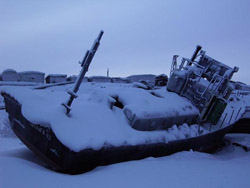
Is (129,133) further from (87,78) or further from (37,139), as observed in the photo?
(87,78)

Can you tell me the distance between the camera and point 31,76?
2080 cm

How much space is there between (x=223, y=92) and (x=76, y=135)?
6.10 metres

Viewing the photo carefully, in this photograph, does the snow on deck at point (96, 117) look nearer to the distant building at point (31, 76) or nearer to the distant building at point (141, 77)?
the distant building at point (31, 76)

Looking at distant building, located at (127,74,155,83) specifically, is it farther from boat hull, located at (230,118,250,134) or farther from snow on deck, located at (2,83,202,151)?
snow on deck, located at (2,83,202,151)

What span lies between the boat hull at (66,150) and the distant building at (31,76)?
51.1 ft

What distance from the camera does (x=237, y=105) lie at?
37.4 feet

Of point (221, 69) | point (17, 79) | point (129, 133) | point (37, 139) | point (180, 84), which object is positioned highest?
point (221, 69)

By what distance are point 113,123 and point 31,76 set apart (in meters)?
17.8

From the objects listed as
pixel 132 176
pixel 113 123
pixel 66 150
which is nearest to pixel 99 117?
pixel 113 123

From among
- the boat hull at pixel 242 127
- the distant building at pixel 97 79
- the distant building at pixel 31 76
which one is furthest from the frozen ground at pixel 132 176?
the distant building at pixel 97 79

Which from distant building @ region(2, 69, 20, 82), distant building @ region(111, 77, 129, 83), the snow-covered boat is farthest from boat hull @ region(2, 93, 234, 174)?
distant building @ region(111, 77, 129, 83)

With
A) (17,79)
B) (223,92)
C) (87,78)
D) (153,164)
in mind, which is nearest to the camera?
(153,164)

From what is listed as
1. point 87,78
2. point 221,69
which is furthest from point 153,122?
point 87,78

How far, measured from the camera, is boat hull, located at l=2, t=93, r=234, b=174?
4297mm
